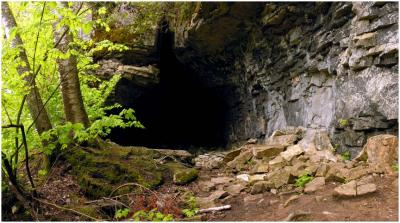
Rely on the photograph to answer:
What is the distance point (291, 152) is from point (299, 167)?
139cm

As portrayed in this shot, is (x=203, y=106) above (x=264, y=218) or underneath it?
above

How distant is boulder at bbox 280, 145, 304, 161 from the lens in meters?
8.02

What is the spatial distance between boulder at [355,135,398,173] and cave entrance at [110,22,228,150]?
9856mm

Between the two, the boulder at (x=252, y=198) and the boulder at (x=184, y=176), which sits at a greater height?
the boulder at (x=184, y=176)

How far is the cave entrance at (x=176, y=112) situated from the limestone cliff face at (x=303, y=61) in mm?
1699

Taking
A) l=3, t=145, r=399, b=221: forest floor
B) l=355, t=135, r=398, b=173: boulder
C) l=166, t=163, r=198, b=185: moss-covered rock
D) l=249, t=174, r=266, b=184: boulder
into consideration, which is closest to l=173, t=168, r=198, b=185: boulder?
l=166, t=163, r=198, b=185: moss-covered rock

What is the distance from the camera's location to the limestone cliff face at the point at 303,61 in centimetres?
660

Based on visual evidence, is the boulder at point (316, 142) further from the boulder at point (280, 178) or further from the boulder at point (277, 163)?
the boulder at point (280, 178)

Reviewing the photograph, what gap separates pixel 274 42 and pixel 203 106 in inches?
392

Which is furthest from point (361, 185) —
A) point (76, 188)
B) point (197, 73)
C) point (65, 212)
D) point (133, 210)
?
point (197, 73)

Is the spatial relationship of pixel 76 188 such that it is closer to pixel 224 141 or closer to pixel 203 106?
pixel 224 141

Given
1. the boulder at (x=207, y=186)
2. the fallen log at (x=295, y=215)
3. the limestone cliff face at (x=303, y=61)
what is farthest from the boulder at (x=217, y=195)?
the limestone cliff face at (x=303, y=61)

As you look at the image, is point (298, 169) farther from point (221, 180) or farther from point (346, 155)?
point (221, 180)

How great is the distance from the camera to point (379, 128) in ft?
21.6
